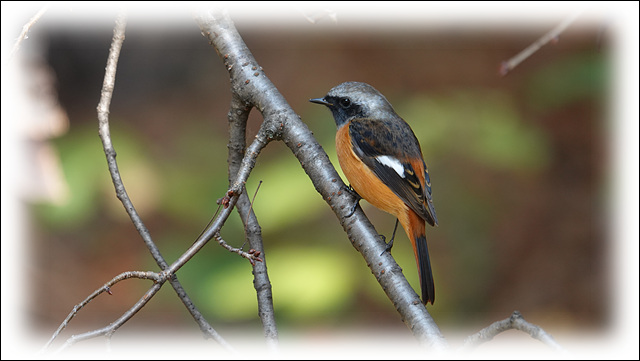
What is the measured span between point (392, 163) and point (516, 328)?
195 centimetres

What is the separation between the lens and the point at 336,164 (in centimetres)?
479

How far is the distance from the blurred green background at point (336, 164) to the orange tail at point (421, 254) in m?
1.33

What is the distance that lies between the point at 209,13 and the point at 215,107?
16.5 feet

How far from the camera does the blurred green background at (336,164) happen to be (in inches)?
197

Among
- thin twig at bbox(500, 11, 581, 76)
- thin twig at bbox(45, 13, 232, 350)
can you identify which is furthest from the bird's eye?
thin twig at bbox(500, 11, 581, 76)

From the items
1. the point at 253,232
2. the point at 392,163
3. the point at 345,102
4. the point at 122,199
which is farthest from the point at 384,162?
the point at 122,199

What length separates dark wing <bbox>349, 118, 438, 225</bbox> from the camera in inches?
137

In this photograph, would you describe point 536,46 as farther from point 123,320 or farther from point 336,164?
point 336,164

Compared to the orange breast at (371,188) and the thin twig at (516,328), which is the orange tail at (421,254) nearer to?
the orange breast at (371,188)

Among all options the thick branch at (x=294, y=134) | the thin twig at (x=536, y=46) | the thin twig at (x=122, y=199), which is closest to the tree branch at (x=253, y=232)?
the thick branch at (x=294, y=134)

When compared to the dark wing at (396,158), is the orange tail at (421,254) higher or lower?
lower

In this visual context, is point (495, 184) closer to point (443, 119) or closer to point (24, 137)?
point (443, 119)

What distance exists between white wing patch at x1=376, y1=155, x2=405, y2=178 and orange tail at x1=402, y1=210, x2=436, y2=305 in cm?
29

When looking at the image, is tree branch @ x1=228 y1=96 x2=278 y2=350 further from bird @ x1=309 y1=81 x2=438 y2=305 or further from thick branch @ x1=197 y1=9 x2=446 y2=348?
bird @ x1=309 y1=81 x2=438 y2=305
